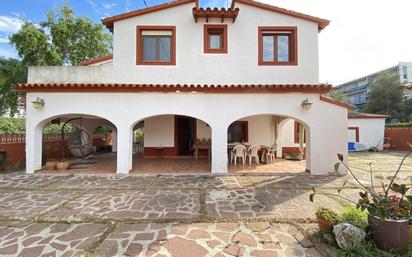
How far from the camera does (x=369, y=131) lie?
2092 cm

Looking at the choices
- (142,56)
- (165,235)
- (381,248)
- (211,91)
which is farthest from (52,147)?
(381,248)

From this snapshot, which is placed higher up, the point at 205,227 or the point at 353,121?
the point at 353,121

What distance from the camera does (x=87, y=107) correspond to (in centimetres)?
939

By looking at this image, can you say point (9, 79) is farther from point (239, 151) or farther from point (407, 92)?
point (407, 92)

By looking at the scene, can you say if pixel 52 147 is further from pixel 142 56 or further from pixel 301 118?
pixel 301 118

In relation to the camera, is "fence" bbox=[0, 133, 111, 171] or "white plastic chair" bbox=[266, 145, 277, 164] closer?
"fence" bbox=[0, 133, 111, 171]

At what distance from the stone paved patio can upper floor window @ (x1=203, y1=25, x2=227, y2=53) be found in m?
6.32

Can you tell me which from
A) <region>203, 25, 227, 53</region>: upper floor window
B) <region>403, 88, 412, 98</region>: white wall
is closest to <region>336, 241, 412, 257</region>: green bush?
<region>203, 25, 227, 53</region>: upper floor window

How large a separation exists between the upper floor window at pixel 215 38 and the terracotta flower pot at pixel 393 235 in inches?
362

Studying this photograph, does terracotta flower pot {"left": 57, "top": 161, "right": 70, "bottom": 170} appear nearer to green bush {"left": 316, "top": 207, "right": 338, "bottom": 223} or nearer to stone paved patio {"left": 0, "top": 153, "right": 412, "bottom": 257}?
stone paved patio {"left": 0, "top": 153, "right": 412, "bottom": 257}

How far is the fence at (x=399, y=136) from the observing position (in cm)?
2025

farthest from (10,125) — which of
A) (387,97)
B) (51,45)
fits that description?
(387,97)

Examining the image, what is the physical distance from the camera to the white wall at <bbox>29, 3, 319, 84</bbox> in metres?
10.7

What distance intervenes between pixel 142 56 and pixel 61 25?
16.8 metres
